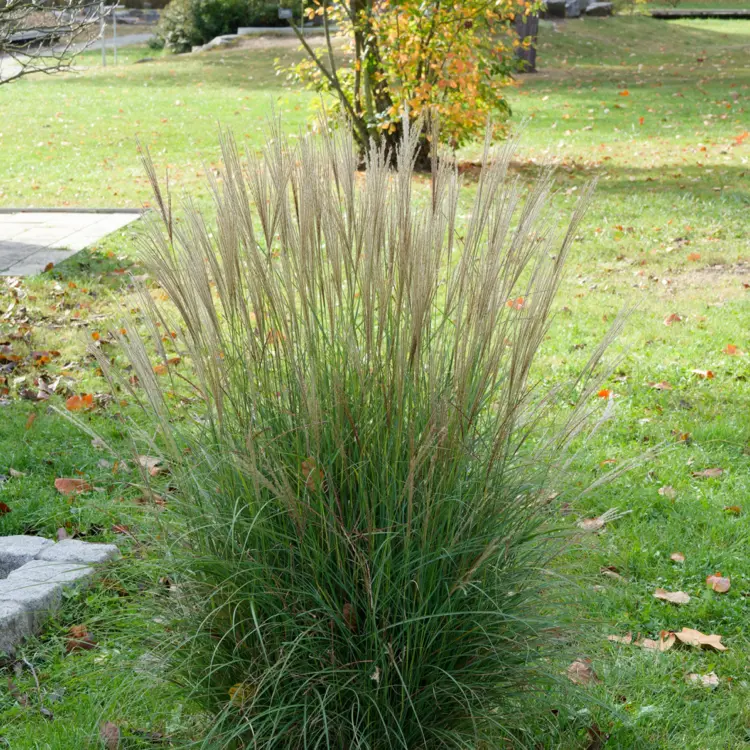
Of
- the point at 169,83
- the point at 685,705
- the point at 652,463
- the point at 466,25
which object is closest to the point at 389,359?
the point at 685,705

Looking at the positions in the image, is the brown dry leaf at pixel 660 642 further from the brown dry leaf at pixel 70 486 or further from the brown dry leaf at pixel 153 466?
the brown dry leaf at pixel 70 486

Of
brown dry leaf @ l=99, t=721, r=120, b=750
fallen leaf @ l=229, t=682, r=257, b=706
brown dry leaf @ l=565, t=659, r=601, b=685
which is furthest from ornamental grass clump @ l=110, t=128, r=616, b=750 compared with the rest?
brown dry leaf @ l=565, t=659, r=601, b=685

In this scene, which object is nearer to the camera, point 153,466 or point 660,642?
point 660,642

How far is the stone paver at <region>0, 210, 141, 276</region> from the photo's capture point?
711cm

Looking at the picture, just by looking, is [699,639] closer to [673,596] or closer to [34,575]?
[673,596]

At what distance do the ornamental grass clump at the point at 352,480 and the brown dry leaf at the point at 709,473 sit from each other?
194 cm

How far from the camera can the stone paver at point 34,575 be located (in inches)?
106

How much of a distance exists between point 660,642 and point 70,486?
7.44 ft

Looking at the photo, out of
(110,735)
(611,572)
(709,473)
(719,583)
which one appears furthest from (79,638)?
(709,473)

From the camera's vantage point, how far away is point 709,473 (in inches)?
151

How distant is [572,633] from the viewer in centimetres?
212

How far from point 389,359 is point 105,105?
48.8ft

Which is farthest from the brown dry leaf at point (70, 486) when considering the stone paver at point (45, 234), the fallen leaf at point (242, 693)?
the stone paver at point (45, 234)

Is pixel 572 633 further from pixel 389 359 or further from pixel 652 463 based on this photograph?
pixel 652 463
